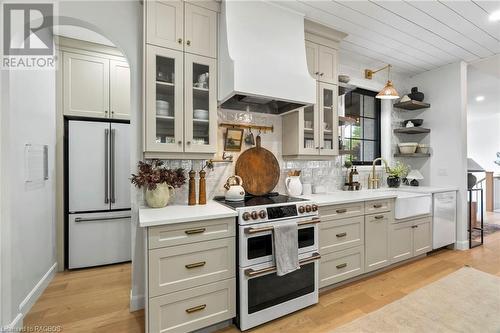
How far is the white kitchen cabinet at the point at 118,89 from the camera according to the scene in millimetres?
3166

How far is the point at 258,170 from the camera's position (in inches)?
106

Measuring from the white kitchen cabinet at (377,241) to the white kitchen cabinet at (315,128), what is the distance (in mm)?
899

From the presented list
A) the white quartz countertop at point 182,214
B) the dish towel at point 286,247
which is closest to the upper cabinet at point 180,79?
the white quartz countertop at point 182,214

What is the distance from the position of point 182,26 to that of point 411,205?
3262mm

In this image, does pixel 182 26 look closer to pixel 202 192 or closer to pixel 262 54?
pixel 262 54

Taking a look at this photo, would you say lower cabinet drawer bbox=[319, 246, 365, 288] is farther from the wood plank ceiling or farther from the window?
the wood plank ceiling

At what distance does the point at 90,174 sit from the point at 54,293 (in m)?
1.33

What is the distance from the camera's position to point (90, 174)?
3055 millimetres

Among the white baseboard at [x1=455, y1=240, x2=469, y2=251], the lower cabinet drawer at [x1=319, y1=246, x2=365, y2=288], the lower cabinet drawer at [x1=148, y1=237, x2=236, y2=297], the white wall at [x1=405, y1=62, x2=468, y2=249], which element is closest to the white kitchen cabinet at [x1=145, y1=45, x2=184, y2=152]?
the lower cabinet drawer at [x1=148, y1=237, x2=236, y2=297]

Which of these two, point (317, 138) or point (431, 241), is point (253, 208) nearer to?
point (317, 138)

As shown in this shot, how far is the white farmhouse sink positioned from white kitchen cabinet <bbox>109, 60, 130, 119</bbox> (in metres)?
3.65

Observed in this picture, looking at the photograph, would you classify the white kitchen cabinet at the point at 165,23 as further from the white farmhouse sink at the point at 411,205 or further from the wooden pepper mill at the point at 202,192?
the white farmhouse sink at the point at 411,205

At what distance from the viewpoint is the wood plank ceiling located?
2352mm

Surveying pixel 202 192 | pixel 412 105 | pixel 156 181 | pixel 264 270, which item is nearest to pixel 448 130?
pixel 412 105
